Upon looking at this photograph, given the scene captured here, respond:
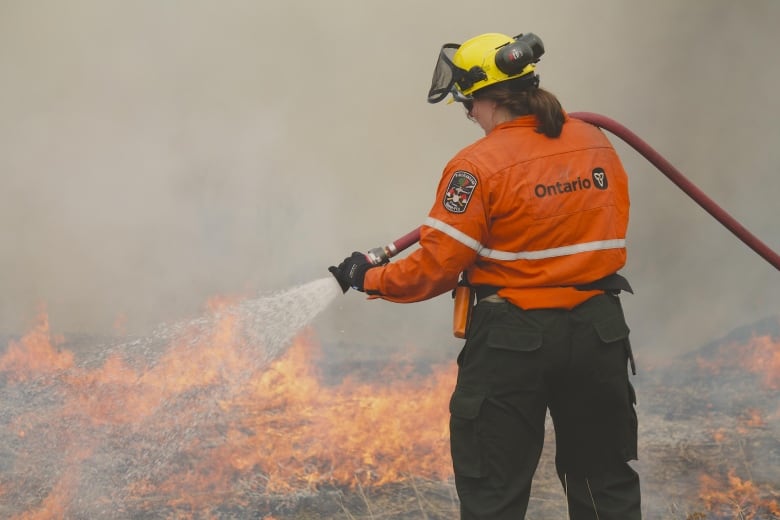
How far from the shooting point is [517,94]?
2850 millimetres

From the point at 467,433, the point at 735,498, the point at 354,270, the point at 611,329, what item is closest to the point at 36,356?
the point at 354,270

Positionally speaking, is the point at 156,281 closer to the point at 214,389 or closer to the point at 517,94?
the point at 214,389

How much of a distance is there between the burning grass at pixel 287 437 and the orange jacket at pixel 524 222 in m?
1.84

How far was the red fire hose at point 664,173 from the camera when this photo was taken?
10.5 feet

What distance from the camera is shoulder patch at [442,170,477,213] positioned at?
8.77ft

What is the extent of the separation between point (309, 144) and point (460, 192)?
3429 mm

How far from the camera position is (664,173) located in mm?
3377

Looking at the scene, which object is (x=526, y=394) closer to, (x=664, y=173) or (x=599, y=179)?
(x=599, y=179)

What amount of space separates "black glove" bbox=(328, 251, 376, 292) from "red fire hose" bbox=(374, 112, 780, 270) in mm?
155

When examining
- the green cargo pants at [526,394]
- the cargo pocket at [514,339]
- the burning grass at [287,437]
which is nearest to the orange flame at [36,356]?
the burning grass at [287,437]

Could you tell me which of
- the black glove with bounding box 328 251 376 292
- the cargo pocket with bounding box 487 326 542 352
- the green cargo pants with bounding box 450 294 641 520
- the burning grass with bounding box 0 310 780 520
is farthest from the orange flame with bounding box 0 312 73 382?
the cargo pocket with bounding box 487 326 542 352

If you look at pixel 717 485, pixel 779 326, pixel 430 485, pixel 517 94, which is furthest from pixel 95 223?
pixel 779 326

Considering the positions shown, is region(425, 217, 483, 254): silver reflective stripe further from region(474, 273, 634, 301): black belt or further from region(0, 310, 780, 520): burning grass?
region(0, 310, 780, 520): burning grass

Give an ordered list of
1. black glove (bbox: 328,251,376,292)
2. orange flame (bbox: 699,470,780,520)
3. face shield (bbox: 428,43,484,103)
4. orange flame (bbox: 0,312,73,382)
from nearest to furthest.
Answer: face shield (bbox: 428,43,484,103)
black glove (bbox: 328,251,376,292)
orange flame (bbox: 699,470,780,520)
orange flame (bbox: 0,312,73,382)
